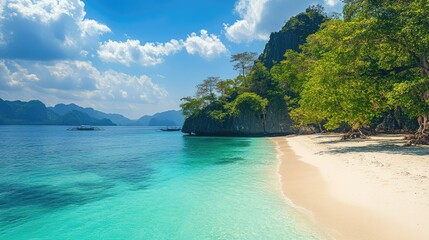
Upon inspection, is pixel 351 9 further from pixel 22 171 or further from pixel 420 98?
pixel 22 171

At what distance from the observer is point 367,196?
9.59 meters

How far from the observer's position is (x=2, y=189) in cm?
1534

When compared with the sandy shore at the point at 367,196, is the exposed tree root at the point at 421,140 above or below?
above

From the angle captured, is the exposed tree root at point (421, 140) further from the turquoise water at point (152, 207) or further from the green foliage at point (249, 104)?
the green foliage at point (249, 104)

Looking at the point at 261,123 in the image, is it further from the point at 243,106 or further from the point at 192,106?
the point at 192,106

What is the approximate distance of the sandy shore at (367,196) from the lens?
693cm

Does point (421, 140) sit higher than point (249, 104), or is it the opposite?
point (249, 104)


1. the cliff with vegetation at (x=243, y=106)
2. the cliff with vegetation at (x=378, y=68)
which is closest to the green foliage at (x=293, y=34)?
the cliff with vegetation at (x=243, y=106)

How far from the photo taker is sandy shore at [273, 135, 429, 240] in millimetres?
6930

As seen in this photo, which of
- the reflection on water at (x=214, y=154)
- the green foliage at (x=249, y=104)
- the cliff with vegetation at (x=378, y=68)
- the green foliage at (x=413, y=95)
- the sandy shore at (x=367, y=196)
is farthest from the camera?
the green foliage at (x=249, y=104)

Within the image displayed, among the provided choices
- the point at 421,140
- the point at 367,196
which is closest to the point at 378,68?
the point at 421,140

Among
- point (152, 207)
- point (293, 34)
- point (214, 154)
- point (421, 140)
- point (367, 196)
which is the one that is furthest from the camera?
point (293, 34)

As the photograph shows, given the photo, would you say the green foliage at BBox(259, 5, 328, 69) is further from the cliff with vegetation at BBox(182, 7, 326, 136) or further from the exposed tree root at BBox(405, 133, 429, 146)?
the exposed tree root at BBox(405, 133, 429, 146)

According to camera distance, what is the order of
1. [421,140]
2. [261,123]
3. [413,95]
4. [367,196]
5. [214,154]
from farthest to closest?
[261,123] < [214,154] < [421,140] < [413,95] < [367,196]
